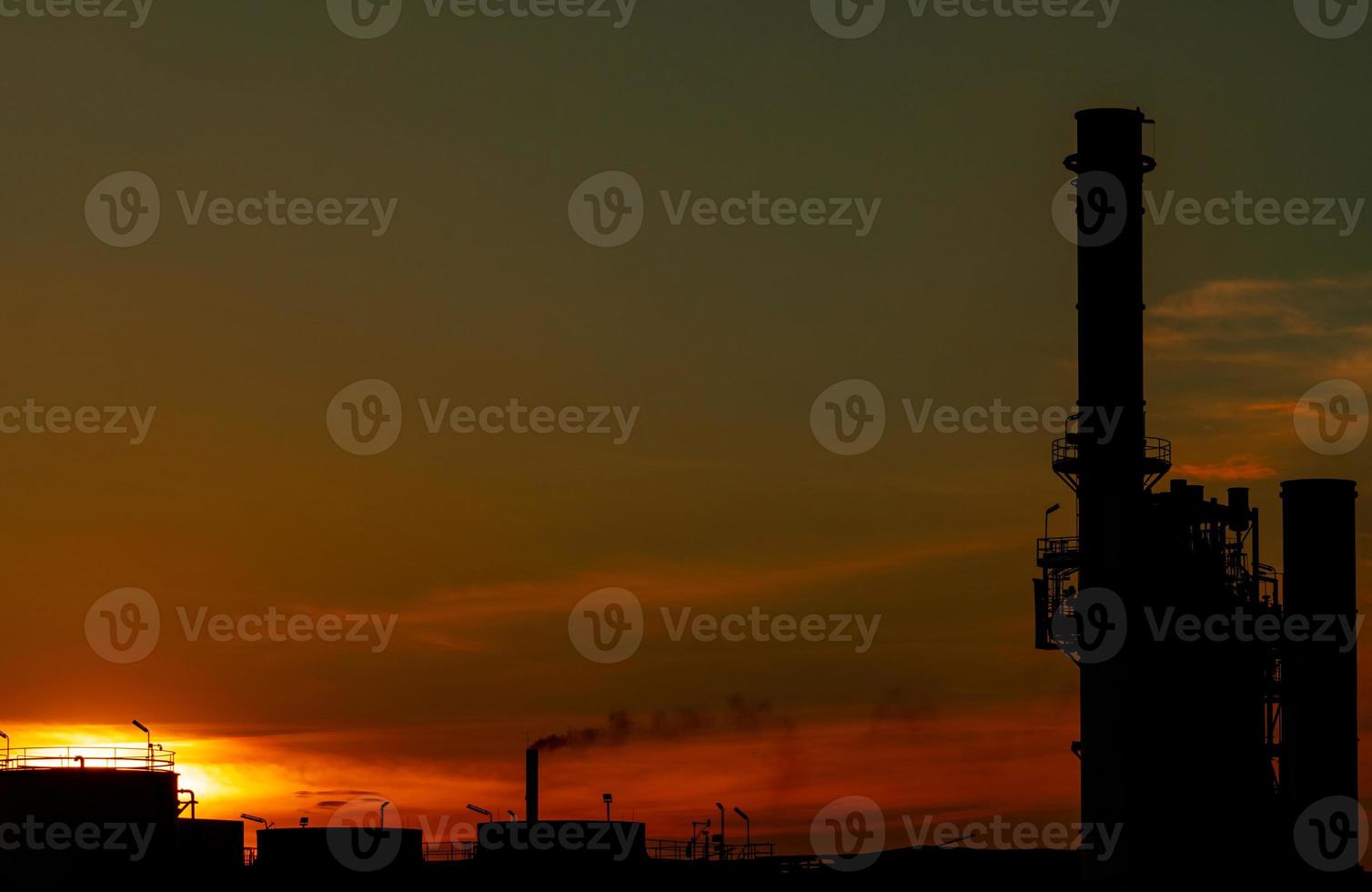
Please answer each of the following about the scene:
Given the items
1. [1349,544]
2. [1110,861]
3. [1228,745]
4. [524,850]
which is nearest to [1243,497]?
[1349,544]

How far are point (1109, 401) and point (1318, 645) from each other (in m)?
10.8

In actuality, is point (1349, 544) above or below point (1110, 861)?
Result: above

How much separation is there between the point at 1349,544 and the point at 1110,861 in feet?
44.6

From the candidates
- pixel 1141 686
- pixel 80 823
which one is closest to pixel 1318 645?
pixel 1141 686

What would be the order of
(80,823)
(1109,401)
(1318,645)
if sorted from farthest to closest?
(1318,645)
(1109,401)
(80,823)

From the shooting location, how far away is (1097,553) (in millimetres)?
60062

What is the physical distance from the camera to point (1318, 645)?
63.6 metres

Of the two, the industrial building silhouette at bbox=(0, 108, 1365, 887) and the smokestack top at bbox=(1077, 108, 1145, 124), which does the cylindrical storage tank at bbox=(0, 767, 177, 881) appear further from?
the smokestack top at bbox=(1077, 108, 1145, 124)

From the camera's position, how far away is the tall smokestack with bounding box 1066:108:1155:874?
59125mm

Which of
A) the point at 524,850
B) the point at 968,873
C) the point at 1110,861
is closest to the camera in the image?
the point at 1110,861

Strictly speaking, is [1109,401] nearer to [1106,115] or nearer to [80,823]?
[1106,115]

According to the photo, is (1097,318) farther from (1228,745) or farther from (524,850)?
(524,850)

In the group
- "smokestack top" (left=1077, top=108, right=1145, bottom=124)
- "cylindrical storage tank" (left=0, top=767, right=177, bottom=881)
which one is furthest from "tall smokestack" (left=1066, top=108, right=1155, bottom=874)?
"cylindrical storage tank" (left=0, top=767, right=177, bottom=881)

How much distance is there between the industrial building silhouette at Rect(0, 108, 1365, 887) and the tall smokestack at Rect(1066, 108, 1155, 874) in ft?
0.18
